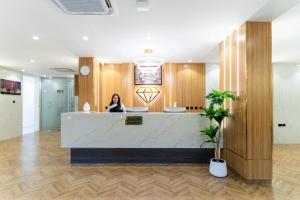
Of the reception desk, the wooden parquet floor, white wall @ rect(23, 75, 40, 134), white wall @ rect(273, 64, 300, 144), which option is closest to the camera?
the wooden parquet floor

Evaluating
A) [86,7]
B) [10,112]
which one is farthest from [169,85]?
[10,112]

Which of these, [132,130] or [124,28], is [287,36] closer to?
[124,28]

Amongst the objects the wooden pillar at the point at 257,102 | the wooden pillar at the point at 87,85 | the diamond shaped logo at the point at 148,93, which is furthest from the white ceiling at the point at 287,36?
the wooden pillar at the point at 87,85

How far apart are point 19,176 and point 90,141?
1.42m

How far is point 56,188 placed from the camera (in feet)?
10.8

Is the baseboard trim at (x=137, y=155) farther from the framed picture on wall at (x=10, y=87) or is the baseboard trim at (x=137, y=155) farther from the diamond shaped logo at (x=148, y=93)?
the framed picture on wall at (x=10, y=87)

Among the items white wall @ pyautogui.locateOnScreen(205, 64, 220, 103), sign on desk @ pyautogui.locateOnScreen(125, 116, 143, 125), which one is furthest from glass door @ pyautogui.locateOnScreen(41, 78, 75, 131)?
sign on desk @ pyautogui.locateOnScreen(125, 116, 143, 125)

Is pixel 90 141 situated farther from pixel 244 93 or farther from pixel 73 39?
pixel 244 93

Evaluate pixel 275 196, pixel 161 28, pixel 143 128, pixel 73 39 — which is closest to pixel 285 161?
pixel 275 196

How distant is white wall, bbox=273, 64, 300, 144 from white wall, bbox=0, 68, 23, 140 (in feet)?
33.2

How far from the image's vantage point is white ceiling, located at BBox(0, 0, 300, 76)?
121 inches

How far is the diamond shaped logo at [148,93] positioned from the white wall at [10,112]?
5.29 m

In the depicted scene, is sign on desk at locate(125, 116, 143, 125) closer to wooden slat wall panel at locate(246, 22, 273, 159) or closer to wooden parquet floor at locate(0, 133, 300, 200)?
wooden parquet floor at locate(0, 133, 300, 200)

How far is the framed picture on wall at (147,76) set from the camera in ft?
23.7
